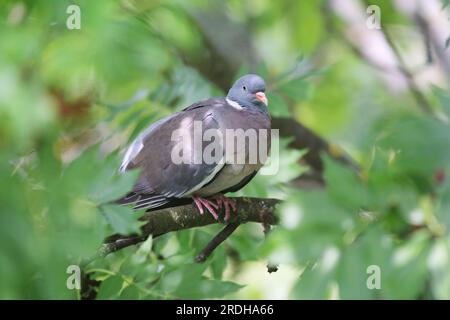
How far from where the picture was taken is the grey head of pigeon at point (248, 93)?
10.0 ft

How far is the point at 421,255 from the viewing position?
1565mm

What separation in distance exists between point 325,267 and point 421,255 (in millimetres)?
195

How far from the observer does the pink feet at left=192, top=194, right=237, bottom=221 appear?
107 inches

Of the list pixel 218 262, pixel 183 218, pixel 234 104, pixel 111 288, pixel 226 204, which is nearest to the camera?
pixel 111 288

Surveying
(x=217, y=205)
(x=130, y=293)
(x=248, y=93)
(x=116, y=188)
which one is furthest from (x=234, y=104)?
(x=116, y=188)

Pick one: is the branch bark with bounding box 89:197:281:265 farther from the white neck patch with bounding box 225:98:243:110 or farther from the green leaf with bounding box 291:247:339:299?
the green leaf with bounding box 291:247:339:299

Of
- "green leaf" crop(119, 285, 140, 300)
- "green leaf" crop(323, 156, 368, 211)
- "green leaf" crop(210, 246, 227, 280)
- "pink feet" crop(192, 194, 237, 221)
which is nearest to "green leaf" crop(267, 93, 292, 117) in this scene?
"pink feet" crop(192, 194, 237, 221)

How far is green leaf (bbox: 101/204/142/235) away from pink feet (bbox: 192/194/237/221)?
2.89 ft

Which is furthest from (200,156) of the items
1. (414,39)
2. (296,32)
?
(414,39)

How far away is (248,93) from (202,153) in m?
0.36

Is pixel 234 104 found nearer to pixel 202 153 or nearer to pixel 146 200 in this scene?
pixel 202 153

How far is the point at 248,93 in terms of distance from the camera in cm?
308
